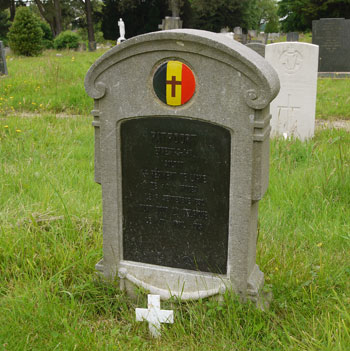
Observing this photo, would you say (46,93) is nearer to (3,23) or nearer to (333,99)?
(333,99)

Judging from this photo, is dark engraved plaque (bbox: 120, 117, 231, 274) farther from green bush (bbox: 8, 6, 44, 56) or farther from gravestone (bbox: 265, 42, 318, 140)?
green bush (bbox: 8, 6, 44, 56)

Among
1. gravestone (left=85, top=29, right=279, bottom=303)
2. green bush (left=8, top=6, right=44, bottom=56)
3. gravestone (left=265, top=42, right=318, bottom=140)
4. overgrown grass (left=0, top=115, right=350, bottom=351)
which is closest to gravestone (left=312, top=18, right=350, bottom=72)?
gravestone (left=265, top=42, right=318, bottom=140)

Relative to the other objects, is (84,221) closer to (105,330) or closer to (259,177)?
(105,330)

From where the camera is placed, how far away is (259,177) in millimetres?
2432

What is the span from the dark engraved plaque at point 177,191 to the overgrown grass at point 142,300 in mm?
274

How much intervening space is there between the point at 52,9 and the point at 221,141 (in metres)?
40.1

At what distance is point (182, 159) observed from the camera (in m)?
2.57

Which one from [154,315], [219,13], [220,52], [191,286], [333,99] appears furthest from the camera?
[219,13]

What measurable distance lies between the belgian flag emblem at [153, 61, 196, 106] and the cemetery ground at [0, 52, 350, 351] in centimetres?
109

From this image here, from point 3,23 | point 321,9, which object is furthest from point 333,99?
point 3,23

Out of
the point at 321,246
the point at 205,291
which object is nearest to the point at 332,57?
the point at 321,246

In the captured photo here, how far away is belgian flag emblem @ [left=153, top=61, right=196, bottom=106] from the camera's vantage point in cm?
244

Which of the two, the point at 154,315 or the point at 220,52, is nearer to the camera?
the point at 220,52

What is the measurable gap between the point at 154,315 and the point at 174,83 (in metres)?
1.23
